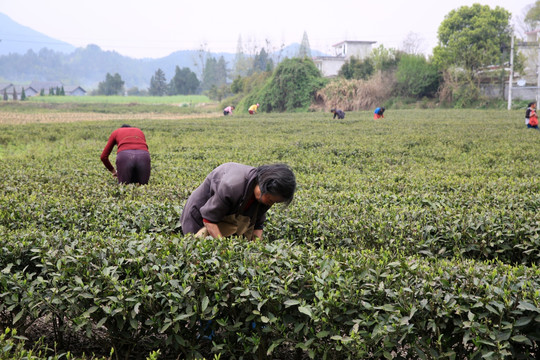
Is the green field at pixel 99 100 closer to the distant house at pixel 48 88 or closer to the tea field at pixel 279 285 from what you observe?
the distant house at pixel 48 88

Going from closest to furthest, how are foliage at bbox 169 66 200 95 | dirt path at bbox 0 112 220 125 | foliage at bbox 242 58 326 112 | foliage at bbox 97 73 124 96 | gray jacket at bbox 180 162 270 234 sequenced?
1. gray jacket at bbox 180 162 270 234
2. dirt path at bbox 0 112 220 125
3. foliage at bbox 242 58 326 112
4. foliage at bbox 97 73 124 96
5. foliage at bbox 169 66 200 95

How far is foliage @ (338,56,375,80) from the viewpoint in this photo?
53188 millimetres

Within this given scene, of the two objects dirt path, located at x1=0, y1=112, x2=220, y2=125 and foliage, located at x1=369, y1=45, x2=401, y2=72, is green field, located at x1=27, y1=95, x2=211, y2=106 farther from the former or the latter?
foliage, located at x1=369, y1=45, x2=401, y2=72

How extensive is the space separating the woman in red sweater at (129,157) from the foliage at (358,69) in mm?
47697

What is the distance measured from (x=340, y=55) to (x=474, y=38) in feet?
117

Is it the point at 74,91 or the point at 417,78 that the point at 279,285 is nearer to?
the point at 417,78

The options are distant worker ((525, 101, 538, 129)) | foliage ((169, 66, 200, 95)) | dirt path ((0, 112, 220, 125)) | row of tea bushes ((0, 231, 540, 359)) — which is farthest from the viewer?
foliage ((169, 66, 200, 95))

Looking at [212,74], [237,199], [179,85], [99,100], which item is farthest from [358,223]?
[212,74]

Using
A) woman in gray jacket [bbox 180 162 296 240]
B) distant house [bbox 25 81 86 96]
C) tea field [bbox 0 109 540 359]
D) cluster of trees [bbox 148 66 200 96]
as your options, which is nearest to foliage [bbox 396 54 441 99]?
tea field [bbox 0 109 540 359]

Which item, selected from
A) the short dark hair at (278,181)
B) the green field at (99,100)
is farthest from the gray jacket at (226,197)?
the green field at (99,100)

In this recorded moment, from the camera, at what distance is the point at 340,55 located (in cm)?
8125

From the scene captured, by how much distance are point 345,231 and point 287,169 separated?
5.78ft

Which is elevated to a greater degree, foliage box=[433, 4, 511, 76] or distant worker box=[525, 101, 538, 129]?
foliage box=[433, 4, 511, 76]

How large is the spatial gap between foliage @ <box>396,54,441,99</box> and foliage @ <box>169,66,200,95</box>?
6412cm
